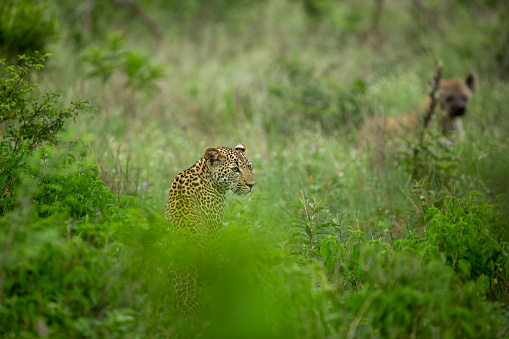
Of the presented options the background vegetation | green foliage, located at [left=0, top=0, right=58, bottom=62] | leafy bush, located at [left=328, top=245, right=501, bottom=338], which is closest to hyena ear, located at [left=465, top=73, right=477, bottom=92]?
the background vegetation

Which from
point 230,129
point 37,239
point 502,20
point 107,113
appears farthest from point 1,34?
point 502,20

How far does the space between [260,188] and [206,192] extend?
1731 mm

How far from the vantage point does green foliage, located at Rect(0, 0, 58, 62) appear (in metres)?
7.74

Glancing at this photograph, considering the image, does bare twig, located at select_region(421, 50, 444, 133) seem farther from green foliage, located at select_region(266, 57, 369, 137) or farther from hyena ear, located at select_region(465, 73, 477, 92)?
hyena ear, located at select_region(465, 73, 477, 92)

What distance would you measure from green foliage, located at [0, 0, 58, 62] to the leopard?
4726 mm

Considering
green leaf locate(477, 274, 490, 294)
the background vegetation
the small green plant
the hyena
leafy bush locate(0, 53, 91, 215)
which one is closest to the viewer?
the background vegetation

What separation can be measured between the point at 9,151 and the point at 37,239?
1.85 meters

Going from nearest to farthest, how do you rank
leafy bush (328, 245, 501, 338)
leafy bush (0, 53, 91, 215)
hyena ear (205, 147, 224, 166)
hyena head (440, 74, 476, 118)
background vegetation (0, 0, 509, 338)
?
leafy bush (328, 245, 501, 338) < background vegetation (0, 0, 509, 338) < leafy bush (0, 53, 91, 215) < hyena ear (205, 147, 224, 166) < hyena head (440, 74, 476, 118)

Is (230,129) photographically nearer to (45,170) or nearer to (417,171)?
(417,171)

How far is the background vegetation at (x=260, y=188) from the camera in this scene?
9.58ft

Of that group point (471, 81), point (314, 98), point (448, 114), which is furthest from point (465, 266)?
point (314, 98)

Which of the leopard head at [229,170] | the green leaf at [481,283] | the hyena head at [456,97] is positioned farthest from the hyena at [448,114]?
the green leaf at [481,283]

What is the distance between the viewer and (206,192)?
4641mm

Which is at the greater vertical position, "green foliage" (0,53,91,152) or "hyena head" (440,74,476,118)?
"hyena head" (440,74,476,118)
